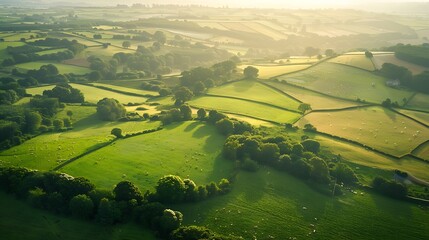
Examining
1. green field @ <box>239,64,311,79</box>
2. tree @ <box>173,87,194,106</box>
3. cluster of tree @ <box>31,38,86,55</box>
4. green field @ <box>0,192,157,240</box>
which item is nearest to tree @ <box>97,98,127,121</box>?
tree @ <box>173,87,194,106</box>

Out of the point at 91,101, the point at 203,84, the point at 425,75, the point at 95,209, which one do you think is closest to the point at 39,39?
the point at 91,101

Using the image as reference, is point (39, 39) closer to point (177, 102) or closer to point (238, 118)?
point (177, 102)

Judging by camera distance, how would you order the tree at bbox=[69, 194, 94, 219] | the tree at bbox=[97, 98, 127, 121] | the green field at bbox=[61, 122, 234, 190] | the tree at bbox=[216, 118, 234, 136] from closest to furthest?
the tree at bbox=[69, 194, 94, 219] → the green field at bbox=[61, 122, 234, 190] → the tree at bbox=[216, 118, 234, 136] → the tree at bbox=[97, 98, 127, 121]

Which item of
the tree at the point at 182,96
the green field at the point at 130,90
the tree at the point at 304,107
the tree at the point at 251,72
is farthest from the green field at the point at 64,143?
the tree at the point at 251,72

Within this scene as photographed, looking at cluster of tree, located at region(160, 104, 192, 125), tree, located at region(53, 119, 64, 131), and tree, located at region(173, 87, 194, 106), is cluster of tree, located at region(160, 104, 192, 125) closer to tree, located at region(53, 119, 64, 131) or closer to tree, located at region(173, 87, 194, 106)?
tree, located at region(173, 87, 194, 106)

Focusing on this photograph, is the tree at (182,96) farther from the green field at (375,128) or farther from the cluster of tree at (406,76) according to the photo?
the cluster of tree at (406,76)

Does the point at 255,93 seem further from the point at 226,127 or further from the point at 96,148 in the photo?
the point at 96,148

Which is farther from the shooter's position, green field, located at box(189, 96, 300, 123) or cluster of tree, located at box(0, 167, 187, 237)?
green field, located at box(189, 96, 300, 123)
